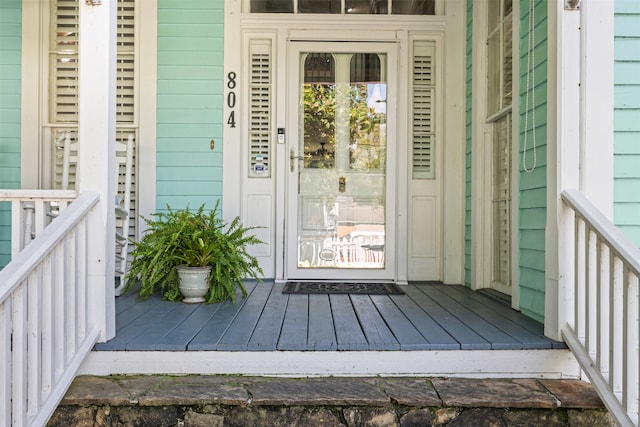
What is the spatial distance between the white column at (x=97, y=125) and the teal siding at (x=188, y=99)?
5.13 ft

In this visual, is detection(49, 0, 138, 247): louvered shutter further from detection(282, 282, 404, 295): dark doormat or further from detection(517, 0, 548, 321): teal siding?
detection(517, 0, 548, 321): teal siding

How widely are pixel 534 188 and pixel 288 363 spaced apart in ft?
5.02

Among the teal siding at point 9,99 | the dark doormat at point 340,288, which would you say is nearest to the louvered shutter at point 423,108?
the dark doormat at point 340,288

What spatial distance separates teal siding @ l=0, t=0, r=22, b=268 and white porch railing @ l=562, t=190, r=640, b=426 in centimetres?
370

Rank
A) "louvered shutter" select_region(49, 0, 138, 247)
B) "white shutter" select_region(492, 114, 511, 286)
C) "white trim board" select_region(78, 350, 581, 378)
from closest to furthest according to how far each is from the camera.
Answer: "white trim board" select_region(78, 350, 581, 378)
"white shutter" select_region(492, 114, 511, 286)
"louvered shutter" select_region(49, 0, 138, 247)

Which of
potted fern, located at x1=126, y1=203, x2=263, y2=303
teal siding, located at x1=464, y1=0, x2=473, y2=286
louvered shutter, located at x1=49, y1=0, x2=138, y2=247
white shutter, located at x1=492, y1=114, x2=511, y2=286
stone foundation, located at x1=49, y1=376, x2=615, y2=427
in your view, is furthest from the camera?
louvered shutter, located at x1=49, y1=0, x2=138, y2=247

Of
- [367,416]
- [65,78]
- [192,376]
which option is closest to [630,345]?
[367,416]

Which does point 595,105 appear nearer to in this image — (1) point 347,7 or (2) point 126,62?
(1) point 347,7

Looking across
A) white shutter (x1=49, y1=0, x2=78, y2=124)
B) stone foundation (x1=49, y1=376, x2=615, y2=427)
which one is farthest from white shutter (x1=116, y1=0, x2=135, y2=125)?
stone foundation (x1=49, y1=376, x2=615, y2=427)

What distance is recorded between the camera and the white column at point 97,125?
1.95m

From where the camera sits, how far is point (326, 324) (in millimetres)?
2262

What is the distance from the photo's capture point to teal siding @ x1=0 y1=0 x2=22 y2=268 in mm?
3469

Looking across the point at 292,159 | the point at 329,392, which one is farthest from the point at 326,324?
the point at 292,159

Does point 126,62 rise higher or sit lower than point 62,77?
higher
